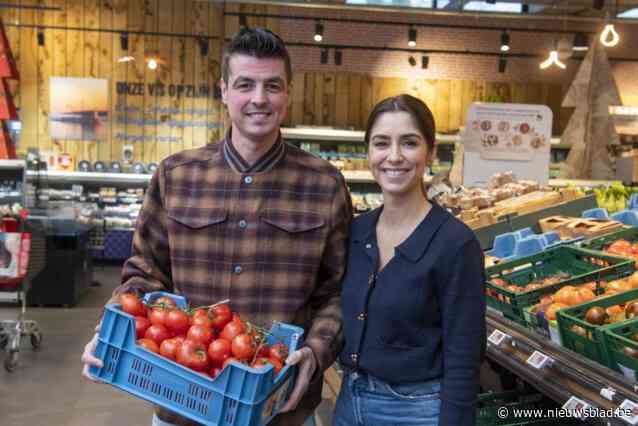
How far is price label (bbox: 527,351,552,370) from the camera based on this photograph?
7.80 ft

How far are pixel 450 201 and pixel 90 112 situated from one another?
8066mm

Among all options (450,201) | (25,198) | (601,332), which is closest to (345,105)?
(25,198)

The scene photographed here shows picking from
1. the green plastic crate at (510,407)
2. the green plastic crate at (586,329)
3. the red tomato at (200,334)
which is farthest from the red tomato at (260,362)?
the green plastic crate at (510,407)

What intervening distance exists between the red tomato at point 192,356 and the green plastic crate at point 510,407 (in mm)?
1624

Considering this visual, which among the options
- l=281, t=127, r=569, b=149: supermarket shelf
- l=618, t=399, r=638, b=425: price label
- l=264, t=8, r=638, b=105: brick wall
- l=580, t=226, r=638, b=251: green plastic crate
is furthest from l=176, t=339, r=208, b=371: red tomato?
l=264, t=8, r=638, b=105: brick wall

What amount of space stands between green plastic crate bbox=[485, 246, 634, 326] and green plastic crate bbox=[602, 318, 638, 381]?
544mm

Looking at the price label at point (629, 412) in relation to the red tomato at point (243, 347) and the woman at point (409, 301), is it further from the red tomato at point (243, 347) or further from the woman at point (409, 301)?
the red tomato at point (243, 347)

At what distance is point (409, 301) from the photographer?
6.06 feet

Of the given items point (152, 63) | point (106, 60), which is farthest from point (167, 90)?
point (106, 60)

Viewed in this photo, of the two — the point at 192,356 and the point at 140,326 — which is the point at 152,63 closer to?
the point at 140,326

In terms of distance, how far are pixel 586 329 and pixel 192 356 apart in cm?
126

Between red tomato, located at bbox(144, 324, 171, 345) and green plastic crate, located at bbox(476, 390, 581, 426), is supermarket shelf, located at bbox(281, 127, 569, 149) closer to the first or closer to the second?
green plastic crate, located at bbox(476, 390, 581, 426)

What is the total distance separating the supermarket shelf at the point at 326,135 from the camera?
1077 cm

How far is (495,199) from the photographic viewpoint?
201 inches
